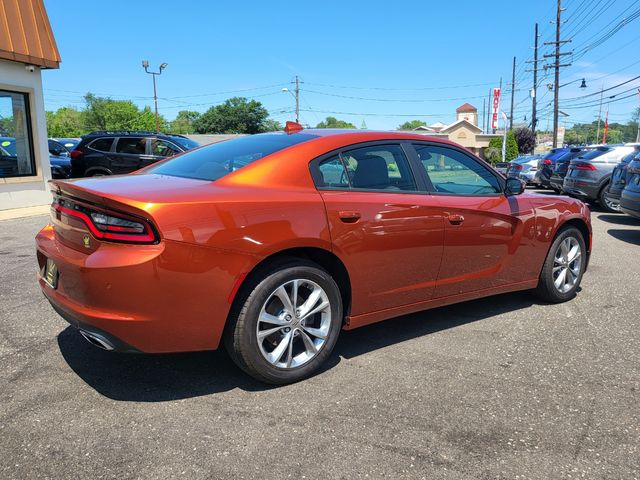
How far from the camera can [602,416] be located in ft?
9.46

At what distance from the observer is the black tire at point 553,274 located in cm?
477

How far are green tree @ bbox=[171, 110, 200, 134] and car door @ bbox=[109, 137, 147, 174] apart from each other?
92547 mm

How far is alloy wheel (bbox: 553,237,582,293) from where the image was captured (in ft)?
16.0

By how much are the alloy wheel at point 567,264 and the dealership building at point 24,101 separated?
35.7ft

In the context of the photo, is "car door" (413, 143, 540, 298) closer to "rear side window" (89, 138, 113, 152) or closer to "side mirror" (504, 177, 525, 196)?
"side mirror" (504, 177, 525, 196)

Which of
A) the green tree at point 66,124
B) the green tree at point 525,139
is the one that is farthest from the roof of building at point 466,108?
the green tree at point 66,124

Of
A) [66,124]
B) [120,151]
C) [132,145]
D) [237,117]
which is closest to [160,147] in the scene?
[132,145]

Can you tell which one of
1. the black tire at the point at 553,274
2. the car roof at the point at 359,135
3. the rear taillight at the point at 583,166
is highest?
the car roof at the point at 359,135

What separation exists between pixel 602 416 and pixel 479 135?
5986 cm

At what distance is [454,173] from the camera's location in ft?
13.6

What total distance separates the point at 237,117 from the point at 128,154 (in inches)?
3100

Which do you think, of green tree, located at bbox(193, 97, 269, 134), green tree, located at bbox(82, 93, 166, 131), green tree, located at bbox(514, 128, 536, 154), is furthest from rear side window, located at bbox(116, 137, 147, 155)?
green tree, located at bbox(82, 93, 166, 131)

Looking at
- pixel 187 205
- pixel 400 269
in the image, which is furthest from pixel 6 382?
pixel 400 269

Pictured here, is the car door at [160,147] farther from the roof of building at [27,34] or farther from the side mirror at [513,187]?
the side mirror at [513,187]
